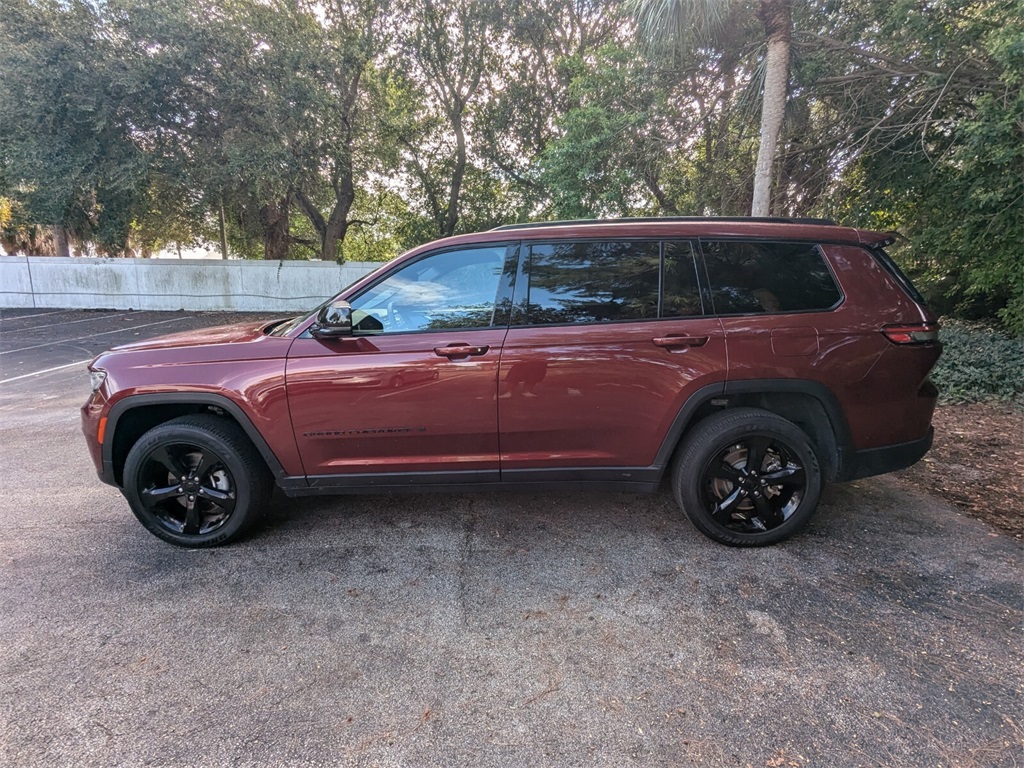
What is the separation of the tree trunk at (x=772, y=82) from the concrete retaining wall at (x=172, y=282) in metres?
11.2

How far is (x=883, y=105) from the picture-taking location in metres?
7.56

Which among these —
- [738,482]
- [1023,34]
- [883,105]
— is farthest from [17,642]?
[883,105]

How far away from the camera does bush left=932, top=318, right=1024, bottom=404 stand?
5.74m

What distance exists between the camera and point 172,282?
15609 mm

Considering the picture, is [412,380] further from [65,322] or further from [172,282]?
[172,282]

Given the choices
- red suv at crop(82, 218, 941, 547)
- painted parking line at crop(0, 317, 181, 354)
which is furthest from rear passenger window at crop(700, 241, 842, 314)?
painted parking line at crop(0, 317, 181, 354)

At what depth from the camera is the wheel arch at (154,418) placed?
294 cm

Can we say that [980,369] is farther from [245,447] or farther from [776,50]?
[245,447]

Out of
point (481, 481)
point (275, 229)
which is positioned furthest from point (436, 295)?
point (275, 229)

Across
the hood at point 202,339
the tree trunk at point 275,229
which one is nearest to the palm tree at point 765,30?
the hood at point 202,339

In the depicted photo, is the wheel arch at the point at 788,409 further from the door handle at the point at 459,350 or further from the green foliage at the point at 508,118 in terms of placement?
the green foliage at the point at 508,118

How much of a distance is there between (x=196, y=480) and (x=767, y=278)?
3.50m

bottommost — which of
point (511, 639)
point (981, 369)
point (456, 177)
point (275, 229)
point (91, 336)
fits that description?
point (511, 639)

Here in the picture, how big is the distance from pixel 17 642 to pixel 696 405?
346cm
